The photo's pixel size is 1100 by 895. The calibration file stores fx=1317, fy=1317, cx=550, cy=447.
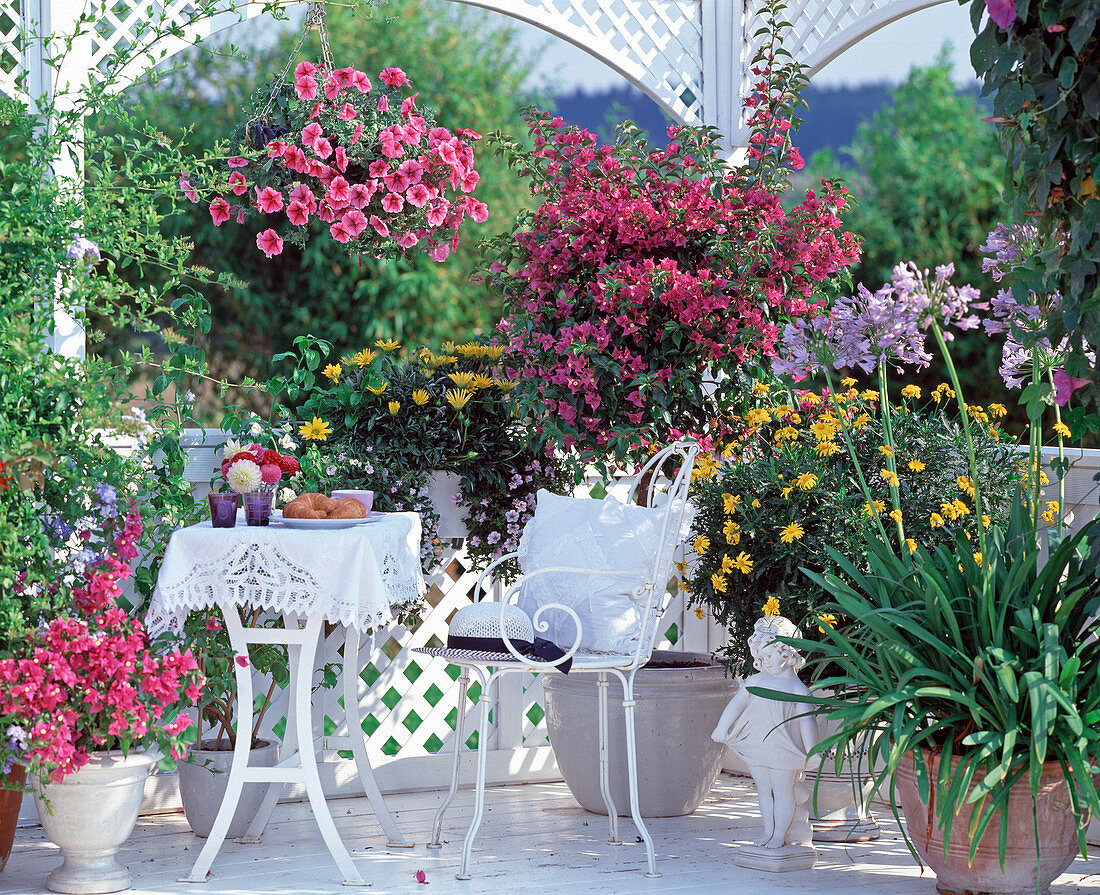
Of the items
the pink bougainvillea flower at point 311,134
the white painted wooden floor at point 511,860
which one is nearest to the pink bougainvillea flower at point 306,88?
the pink bougainvillea flower at point 311,134

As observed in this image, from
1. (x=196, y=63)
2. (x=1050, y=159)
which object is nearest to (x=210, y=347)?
(x=196, y=63)

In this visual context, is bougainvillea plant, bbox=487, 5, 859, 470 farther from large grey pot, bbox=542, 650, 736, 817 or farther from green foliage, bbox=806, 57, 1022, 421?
green foliage, bbox=806, 57, 1022, 421

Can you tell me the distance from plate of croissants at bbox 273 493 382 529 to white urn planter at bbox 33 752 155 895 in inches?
25.3

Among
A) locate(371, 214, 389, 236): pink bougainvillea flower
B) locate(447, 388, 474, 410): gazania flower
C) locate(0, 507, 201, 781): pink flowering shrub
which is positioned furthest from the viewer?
locate(447, 388, 474, 410): gazania flower

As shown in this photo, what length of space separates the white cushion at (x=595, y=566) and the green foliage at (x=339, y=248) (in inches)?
190

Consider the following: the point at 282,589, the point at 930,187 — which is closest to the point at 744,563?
the point at 282,589

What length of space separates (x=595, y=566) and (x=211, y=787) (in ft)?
3.73

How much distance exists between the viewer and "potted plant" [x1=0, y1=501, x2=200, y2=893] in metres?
2.78

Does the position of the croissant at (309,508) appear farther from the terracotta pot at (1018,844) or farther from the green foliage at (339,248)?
the green foliage at (339,248)

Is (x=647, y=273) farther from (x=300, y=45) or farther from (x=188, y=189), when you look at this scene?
(x=188, y=189)

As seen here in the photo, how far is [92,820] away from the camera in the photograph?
293 centimetres

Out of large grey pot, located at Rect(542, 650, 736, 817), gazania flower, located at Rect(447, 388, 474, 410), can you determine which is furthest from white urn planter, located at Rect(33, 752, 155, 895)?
gazania flower, located at Rect(447, 388, 474, 410)

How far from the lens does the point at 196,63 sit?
8.66 m

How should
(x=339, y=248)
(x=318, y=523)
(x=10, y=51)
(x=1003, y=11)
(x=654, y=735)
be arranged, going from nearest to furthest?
(x=1003, y=11), (x=318, y=523), (x=10, y=51), (x=654, y=735), (x=339, y=248)
